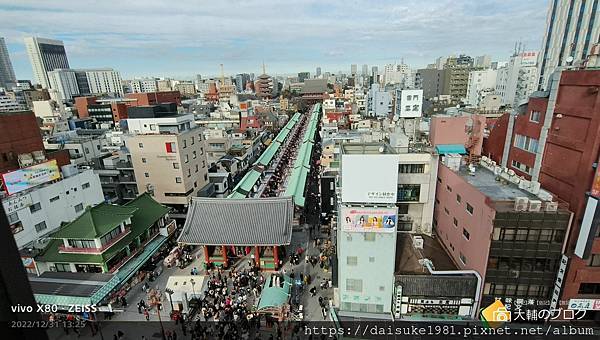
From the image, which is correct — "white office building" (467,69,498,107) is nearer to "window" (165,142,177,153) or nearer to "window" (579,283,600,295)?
"window" (579,283,600,295)

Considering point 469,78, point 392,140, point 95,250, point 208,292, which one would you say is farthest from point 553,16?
point 95,250

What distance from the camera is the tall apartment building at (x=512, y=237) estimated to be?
59.6 ft

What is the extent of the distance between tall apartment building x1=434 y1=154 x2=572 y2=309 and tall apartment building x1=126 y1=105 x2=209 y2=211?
95.5 ft

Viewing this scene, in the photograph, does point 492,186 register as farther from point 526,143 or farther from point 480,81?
point 480,81

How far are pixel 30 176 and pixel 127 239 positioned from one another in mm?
11296

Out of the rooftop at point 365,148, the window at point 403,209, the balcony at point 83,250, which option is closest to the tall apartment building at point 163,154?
the balcony at point 83,250

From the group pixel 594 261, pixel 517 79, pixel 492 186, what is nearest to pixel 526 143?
pixel 492 186

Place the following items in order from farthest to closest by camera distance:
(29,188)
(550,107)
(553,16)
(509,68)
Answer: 1. (509,68)
2. (553,16)
3. (29,188)
4. (550,107)

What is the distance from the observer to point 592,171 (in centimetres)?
1812

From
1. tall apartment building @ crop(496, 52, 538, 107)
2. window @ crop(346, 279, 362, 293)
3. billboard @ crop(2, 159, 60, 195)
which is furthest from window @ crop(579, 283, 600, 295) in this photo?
tall apartment building @ crop(496, 52, 538, 107)

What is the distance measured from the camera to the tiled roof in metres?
27.2

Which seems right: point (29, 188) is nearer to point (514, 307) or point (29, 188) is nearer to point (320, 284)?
point (320, 284)

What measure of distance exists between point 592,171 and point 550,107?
609 cm

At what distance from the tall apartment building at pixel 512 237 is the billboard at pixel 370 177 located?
19.7 feet
